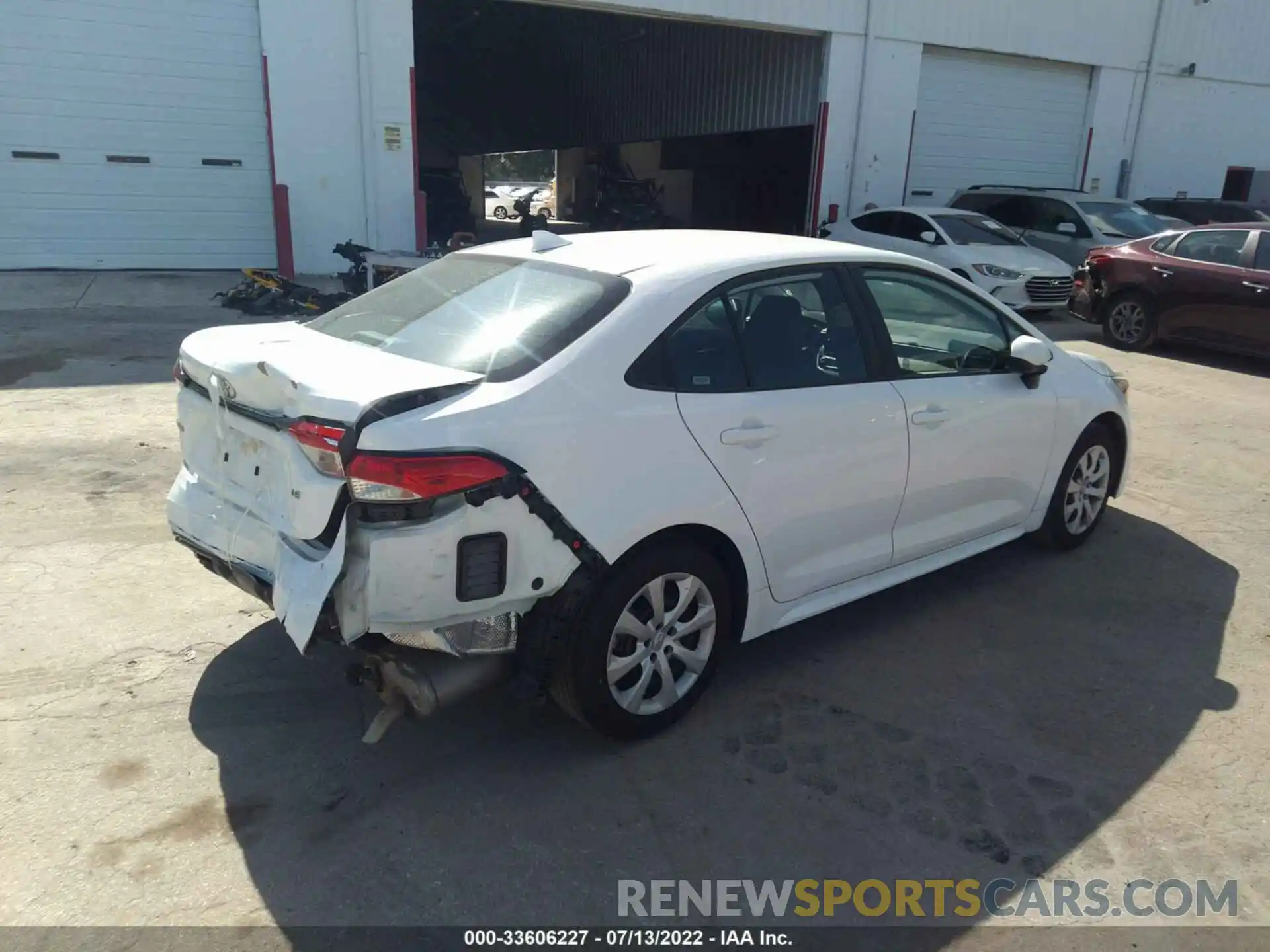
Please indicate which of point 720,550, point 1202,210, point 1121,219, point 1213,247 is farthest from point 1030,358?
point 1202,210

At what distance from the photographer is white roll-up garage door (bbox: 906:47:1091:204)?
17.9 meters

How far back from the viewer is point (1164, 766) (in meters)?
3.26

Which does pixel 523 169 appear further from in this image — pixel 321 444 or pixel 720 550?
pixel 321 444

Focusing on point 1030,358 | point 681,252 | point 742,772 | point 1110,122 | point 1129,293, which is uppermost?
point 1110,122

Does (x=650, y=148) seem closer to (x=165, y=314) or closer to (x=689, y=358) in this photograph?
(x=165, y=314)

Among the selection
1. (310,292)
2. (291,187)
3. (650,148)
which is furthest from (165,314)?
(650,148)

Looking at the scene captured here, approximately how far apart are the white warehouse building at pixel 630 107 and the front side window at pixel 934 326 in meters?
11.0

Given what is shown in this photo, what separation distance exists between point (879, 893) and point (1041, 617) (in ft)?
6.80

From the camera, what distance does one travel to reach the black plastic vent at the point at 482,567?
2717mm

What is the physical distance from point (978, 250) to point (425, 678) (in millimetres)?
11937

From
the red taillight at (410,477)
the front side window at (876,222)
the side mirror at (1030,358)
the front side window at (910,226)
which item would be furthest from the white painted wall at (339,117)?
the red taillight at (410,477)

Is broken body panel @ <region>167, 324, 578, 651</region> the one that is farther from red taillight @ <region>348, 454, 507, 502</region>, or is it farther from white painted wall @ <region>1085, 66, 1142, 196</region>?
white painted wall @ <region>1085, 66, 1142, 196</region>

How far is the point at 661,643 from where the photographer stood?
3.24m

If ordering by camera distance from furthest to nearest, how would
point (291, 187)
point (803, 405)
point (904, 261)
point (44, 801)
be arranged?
1. point (291, 187)
2. point (904, 261)
3. point (803, 405)
4. point (44, 801)
